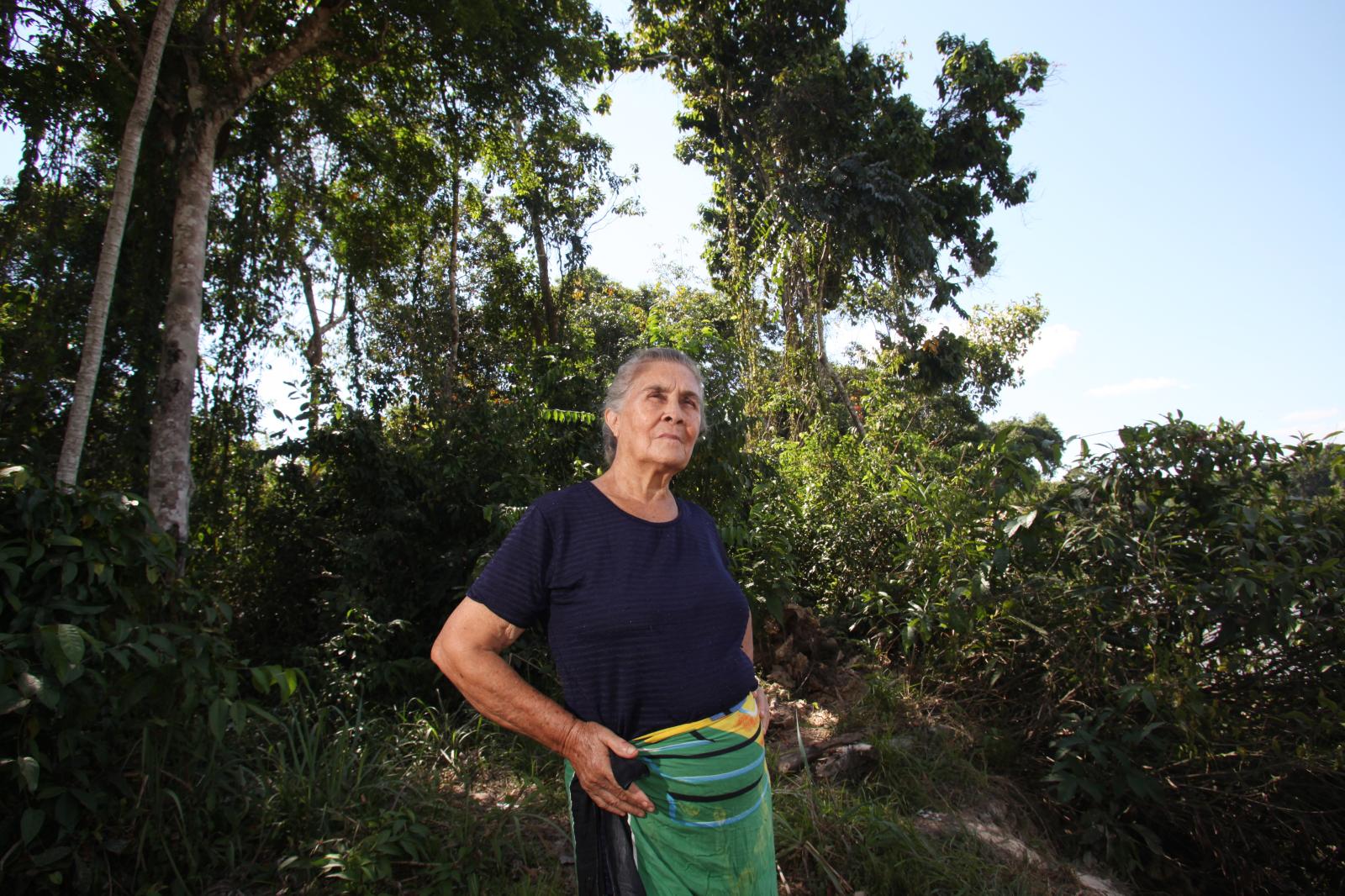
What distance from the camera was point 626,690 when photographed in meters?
1.44

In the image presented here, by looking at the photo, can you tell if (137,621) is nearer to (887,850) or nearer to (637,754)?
(637,754)

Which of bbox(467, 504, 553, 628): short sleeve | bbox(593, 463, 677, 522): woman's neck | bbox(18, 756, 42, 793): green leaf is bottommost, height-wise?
bbox(18, 756, 42, 793): green leaf

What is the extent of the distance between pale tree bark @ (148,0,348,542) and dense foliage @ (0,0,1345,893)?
0.03m

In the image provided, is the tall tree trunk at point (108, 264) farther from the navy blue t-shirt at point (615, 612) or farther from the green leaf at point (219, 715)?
the navy blue t-shirt at point (615, 612)

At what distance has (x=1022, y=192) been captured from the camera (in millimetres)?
15781

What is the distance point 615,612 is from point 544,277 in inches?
540

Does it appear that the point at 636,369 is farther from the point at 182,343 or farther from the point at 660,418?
the point at 182,343

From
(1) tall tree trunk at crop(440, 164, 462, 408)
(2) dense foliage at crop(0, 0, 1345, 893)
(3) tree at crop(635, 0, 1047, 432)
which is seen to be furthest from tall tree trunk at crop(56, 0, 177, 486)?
(3) tree at crop(635, 0, 1047, 432)

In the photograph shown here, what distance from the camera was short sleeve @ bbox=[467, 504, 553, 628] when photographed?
1.44m

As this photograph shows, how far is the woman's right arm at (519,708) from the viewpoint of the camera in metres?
1.40

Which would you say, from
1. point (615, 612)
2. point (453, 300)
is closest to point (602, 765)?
point (615, 612)

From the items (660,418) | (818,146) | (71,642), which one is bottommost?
(71,642)

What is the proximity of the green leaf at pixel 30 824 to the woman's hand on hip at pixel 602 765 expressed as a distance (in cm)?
167

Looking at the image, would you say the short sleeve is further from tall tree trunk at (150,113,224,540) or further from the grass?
tall tree trunk at (150,113,224,540)
